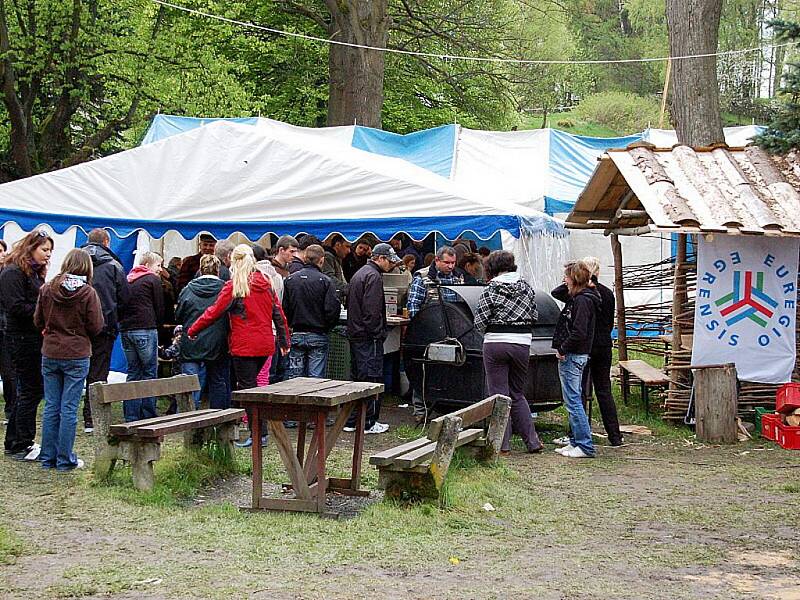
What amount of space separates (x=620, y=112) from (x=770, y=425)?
122 feet

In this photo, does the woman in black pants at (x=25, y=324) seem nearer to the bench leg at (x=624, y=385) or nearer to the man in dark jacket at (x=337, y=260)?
the man in dark jacket at (x=337, y=260)

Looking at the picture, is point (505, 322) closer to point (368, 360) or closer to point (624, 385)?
point (368, 360)

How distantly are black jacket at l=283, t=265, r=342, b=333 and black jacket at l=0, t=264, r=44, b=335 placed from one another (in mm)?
2645

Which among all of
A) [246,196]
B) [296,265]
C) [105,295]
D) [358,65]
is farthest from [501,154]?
[105,295]

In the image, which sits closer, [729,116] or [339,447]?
[339,447]

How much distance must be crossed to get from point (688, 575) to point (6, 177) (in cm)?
1828

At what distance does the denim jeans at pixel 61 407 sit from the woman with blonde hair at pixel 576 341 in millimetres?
3987

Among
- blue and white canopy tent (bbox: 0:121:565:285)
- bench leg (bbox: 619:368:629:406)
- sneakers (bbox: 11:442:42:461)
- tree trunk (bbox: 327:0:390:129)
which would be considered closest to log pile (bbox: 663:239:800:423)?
bench leg (bbox: 619:368:629:406)

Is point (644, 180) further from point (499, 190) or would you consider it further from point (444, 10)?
point (444, 10)

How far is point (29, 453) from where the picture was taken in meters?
8.29

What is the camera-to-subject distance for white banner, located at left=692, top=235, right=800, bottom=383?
10.3 meters

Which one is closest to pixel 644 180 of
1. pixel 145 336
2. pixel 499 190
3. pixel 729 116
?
pixel 145 336

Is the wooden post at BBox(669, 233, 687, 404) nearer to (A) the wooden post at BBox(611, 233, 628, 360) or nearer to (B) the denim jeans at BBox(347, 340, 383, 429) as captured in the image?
(A) the wooden post at BBox(611, 233, 628, 360)

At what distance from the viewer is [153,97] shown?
70.2ft
